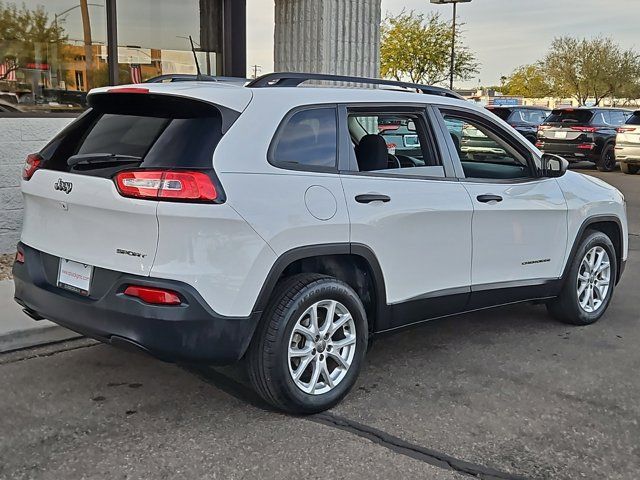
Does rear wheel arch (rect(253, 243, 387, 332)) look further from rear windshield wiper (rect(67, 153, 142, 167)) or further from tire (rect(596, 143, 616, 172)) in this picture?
tire (rect(596, 143, 616, 172))

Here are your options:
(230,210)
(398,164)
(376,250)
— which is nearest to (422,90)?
(398,164)

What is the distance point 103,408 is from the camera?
405cm

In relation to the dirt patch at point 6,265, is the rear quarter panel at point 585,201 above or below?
above

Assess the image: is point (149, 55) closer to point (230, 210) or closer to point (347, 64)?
point (347, 64)

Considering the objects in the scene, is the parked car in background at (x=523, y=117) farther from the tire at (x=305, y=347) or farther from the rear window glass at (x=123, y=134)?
the rear window glass at (x=123, y=134)

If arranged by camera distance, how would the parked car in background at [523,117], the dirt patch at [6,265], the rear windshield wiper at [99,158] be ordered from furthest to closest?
1. the parked car in background at [523,117]
2. the dirt patch at [6,265]
3. the rear windshield wiper at [99,158]

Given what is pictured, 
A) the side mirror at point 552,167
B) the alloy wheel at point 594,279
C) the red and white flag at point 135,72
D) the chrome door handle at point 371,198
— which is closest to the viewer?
the chrome door handle at point 371,198

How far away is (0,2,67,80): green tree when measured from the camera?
7754 mm

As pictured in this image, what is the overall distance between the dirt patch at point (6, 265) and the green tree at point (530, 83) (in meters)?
45.6

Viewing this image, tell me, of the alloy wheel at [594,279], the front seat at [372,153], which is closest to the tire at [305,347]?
the front seat at [372,153]

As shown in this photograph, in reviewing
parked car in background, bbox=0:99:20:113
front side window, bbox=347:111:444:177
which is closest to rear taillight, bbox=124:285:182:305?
front side window, bbox=347:111:444:177

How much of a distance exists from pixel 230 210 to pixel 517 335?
2.88 metres

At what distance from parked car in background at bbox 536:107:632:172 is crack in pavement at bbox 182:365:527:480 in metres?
17.5

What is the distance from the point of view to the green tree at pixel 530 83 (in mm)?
49934
